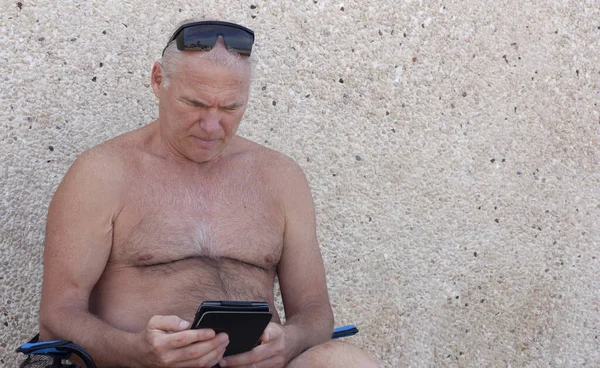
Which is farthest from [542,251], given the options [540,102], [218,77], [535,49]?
[218,77]

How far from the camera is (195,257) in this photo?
265cm

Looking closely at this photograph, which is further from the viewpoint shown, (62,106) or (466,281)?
(466,281)

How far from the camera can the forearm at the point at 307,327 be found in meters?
2.52

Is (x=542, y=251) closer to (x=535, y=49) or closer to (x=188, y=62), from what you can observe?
(x=535, y=49)

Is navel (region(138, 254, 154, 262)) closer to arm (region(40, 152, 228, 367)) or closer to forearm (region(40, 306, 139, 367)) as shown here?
arm (region(40, 152, 228, 367))

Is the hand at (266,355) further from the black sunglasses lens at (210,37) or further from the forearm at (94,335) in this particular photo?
the black sunglasses lens at (210,37)

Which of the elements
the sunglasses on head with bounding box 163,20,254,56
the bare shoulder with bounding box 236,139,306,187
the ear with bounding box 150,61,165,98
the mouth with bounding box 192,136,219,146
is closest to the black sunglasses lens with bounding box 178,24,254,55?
the sunglasses on head with bounding box 163,20,254,56

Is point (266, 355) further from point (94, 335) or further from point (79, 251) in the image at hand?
point (79, 251)

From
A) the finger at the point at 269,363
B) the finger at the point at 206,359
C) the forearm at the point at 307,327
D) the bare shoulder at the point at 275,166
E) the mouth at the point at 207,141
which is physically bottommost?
the forearm at the point at 307,327

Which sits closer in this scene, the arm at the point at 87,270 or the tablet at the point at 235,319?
the tablet at the point at 235,319

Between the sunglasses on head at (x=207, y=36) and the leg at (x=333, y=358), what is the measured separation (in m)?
1.05

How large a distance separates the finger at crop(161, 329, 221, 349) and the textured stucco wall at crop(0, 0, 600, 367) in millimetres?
1249

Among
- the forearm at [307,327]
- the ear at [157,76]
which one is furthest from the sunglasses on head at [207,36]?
the forearm at [307,327]

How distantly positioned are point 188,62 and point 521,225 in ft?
6.76
